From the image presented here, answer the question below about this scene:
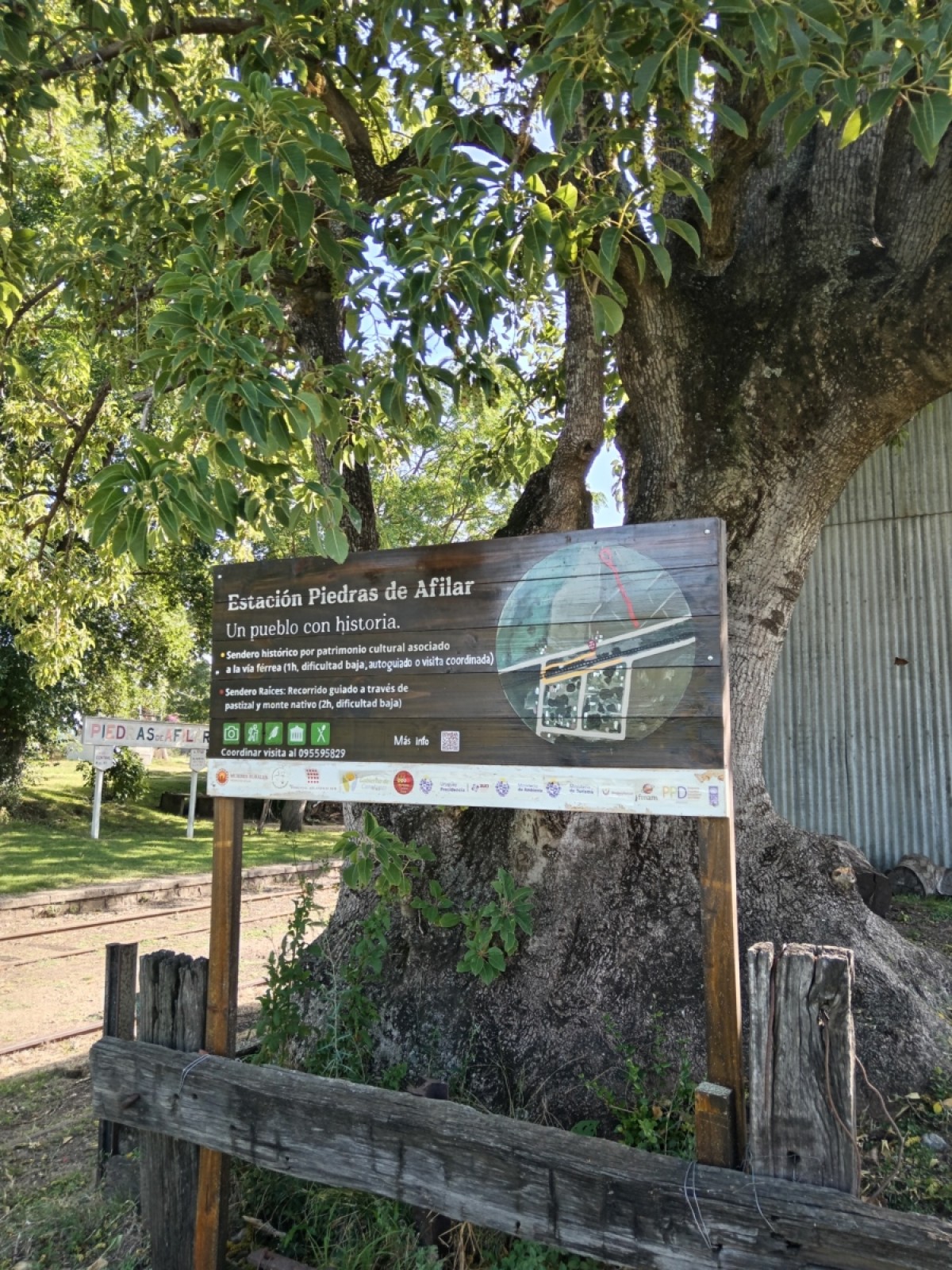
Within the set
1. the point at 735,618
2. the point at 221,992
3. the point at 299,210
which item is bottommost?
the point at 221,992

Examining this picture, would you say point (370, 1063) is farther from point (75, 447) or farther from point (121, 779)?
point (121, 779)

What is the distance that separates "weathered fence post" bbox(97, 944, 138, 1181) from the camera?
4.39 m

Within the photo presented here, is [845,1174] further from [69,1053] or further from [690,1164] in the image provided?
[69,1053]

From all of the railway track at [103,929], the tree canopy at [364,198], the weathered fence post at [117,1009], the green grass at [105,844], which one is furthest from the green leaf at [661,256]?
the green grass at [105,844]

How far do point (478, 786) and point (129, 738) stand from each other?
15.4 m

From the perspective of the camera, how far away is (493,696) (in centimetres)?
357

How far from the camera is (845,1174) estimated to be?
276cm

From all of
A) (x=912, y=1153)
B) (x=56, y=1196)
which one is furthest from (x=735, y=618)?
(x=56, y=1196)

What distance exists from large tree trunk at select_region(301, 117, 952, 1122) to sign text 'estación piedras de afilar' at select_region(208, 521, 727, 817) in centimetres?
130

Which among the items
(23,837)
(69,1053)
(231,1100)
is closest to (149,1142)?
(231,1100)

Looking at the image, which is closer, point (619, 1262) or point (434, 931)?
point (619, 1262)

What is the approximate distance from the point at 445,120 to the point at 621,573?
2310 mm

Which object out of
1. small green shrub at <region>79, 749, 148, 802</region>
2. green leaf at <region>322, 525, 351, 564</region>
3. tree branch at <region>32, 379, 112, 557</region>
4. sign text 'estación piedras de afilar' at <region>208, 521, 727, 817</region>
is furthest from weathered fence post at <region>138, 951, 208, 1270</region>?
small green shrub at <region>79, 749, 148, 802</region>

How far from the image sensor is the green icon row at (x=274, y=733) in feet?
12.9
